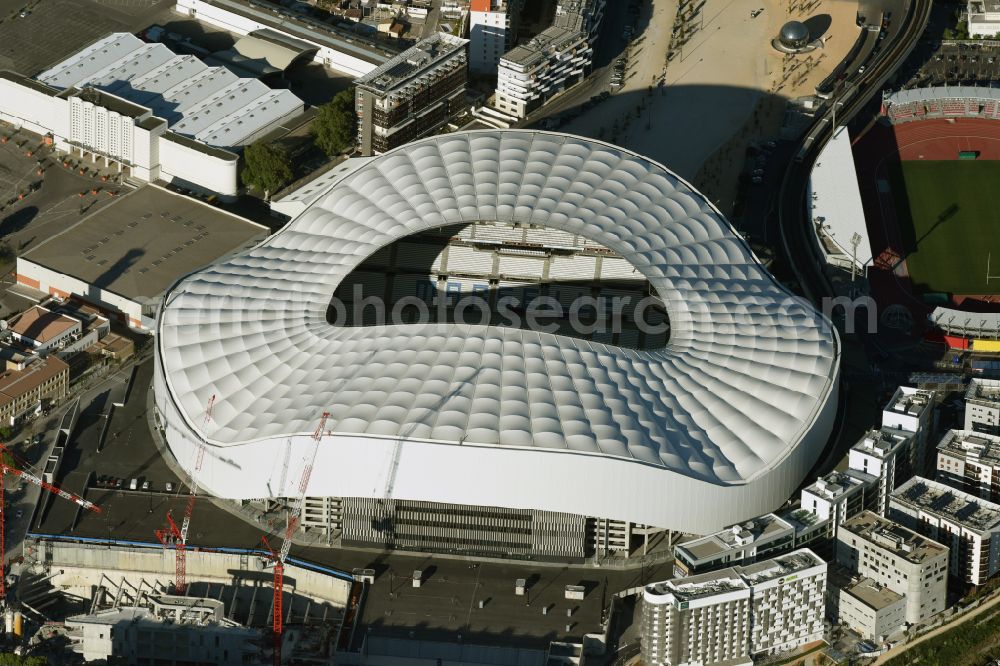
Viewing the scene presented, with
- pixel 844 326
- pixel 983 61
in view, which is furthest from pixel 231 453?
pixel 983 61

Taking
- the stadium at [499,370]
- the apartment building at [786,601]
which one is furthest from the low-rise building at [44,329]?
the apartment building at [786,601]

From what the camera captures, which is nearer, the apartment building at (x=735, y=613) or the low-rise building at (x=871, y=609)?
the apartment building at (x=735, y=613)

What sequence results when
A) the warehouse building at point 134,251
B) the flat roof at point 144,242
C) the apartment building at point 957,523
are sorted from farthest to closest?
the flat roof at point 144,242
the warehouse building at point 134,251
the apartment building at point 957,523

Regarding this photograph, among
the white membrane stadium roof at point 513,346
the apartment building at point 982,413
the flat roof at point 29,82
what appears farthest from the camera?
the flat roof at point 29,82

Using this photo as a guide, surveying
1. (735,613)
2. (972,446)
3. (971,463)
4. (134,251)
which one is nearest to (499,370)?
(735,613)

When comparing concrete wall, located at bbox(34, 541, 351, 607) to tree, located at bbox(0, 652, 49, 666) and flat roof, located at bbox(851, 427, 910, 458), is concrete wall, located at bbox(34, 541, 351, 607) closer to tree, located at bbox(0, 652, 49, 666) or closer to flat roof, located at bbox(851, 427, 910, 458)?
tree, located at bbox(0, 652, 49, 666)

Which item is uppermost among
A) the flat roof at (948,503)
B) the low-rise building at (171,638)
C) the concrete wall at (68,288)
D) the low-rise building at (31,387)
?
the concrete wall at (68,288)

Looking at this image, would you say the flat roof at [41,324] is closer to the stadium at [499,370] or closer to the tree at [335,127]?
the stadium at [499,370]
